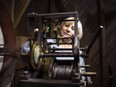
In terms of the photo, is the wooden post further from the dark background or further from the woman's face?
the woman's face

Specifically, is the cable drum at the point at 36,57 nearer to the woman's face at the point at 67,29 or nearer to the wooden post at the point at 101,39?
the woman's face at the point at 67,29

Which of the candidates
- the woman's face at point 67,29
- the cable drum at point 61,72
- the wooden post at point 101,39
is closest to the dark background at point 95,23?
the wooden post at point 101,39

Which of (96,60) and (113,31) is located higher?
(113,31)

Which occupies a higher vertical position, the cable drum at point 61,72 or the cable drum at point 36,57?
the cable drum at point 36,57

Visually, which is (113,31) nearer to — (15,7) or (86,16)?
(86,16)

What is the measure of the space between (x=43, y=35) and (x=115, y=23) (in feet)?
6.42

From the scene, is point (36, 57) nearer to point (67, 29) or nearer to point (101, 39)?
point (67, 29)

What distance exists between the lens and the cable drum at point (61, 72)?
107cm

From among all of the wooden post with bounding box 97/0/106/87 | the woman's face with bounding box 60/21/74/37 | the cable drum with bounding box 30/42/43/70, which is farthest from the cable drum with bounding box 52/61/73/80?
the wooden post with bounding box 97/0/106/87

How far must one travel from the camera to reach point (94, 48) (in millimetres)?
2953

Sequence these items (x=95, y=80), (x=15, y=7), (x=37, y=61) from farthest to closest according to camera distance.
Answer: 1. (x=95, y=80)
2. (x=15, y=7)
3. (x=37, y=61)

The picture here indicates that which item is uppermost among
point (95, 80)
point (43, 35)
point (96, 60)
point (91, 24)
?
point (91, 24)

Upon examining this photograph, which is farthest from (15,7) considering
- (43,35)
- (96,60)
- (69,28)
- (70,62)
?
(96,60)

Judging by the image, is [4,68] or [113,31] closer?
[4,68]
